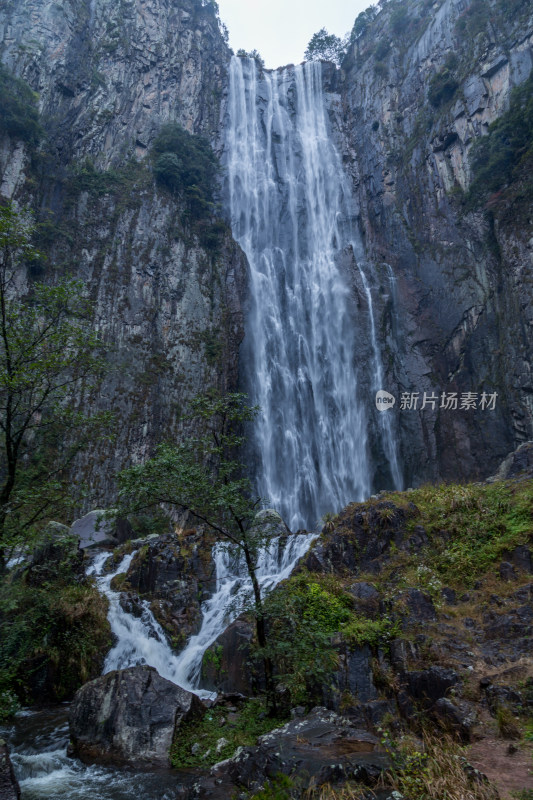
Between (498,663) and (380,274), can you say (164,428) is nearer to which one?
(380,274)

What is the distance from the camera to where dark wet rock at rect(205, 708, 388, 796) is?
4680 mm

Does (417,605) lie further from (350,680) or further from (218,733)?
(218,733)

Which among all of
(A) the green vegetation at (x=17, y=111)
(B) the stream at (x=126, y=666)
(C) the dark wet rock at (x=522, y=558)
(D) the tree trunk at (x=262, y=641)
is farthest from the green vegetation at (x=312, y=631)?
(A) the green vegetation at (x=17, y=111)

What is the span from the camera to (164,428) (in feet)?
71.2

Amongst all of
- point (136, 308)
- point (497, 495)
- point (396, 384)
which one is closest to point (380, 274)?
point (396, 384)

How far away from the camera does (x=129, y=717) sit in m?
6.97

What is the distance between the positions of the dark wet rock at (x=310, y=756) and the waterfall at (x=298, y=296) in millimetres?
14603

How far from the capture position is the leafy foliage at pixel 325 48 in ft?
117

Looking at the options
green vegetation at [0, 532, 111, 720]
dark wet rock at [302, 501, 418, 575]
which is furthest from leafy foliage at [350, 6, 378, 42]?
green vegetation at [0, 532, 111, 720]

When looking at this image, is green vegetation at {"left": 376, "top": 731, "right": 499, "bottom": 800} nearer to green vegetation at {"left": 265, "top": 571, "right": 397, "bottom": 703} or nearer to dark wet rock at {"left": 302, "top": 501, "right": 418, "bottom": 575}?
green vegetation at {"left": 265, "top": 571, "right": 397, "bottom": 703}

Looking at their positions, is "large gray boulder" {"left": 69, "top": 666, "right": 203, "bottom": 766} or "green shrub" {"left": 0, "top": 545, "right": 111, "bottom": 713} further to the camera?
"green shrub" {"left": 0, "top": 545, "right": 111, "bottom": 713}

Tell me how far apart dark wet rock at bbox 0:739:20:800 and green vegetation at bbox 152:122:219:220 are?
25860mm

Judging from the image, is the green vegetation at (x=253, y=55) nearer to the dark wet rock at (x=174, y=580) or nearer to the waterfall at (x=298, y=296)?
the waterfall at (x=298, y=296)

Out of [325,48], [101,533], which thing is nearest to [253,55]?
[325,48]
